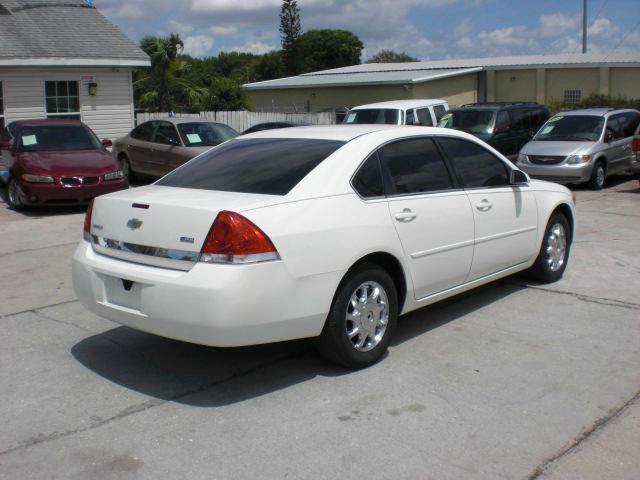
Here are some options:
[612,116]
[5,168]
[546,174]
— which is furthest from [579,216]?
[5,168]

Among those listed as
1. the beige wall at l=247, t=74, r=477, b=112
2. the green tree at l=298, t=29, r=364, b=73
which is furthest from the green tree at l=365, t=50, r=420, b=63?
the beige wall at l=247, t=74, r=477, b=112

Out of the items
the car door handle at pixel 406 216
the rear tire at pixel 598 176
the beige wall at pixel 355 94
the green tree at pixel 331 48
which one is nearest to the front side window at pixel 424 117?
the rear tire at pixel 598 176

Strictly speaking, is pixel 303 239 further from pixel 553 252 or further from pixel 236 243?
pixel 553 252

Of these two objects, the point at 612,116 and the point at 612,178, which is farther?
the point at 612,178

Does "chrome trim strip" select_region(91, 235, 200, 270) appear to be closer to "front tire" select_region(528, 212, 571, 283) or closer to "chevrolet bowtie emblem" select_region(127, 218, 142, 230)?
"chevrolet bowtie emblem" select_region(127, 218, 142, 230)

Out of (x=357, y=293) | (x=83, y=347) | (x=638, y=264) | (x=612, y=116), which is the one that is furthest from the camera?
(x=612, y=116)

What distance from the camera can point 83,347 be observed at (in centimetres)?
578

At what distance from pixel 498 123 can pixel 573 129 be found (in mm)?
1709

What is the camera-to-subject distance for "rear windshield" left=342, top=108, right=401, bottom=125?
1723cm

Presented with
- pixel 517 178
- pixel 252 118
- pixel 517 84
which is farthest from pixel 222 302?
pixel 517 84

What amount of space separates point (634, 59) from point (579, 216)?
84.6ft

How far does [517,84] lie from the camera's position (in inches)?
1470

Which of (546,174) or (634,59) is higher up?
(634,59)

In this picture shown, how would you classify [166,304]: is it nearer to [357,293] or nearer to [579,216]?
[357,293]
